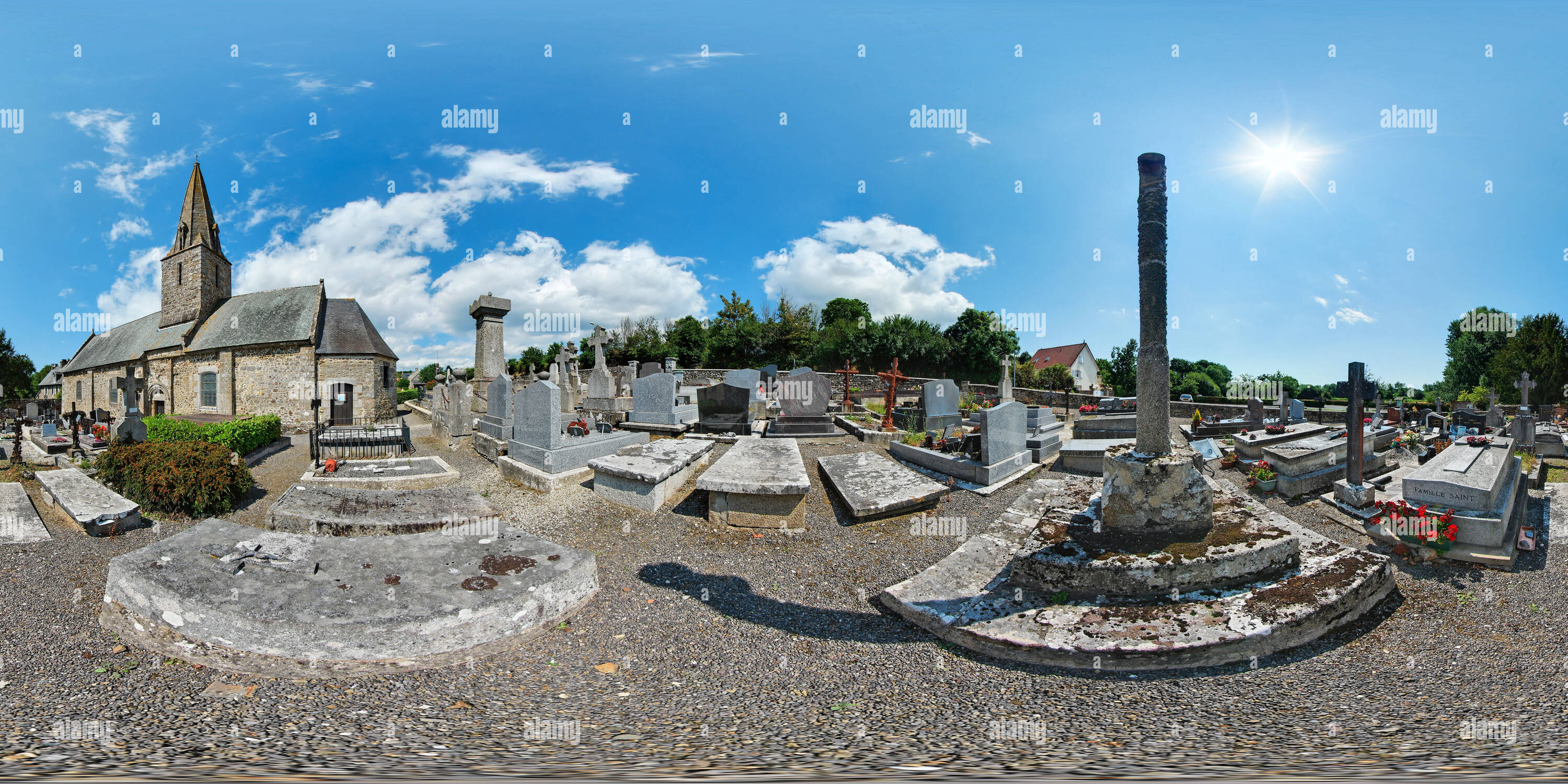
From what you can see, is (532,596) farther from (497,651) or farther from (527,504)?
(527,504)

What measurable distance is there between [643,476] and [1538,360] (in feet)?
136

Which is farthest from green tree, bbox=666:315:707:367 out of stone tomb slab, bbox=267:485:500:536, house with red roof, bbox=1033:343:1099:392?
stone tomb slab, bbox=267:485:500:536

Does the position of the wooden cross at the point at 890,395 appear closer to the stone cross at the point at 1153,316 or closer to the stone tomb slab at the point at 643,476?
the stone tomb slab at the point at 643,476

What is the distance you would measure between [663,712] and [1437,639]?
5.31 metres

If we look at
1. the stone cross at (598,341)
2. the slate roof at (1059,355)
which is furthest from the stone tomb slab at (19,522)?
the slate roof at (1059,355)

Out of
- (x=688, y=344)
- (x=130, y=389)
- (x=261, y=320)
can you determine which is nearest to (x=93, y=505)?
(x=130, y=389)

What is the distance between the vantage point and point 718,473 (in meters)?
7.50

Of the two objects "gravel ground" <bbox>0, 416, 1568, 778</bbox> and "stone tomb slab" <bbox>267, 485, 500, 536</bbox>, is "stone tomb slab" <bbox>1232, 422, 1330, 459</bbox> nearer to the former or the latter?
"gravel ground" <bbox>0, 416, 1568, 778</bbox>

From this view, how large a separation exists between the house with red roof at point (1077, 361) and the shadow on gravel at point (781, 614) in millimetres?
48467

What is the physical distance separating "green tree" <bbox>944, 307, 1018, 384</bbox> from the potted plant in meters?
27.6

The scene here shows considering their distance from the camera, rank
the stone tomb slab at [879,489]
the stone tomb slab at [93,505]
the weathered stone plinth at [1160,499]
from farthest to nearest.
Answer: the stone tomb slab at [879,489] → the stone tomb slab at [93,505] → the weathered stone plinth at [1160,499]

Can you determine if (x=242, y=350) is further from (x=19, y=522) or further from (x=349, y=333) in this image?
(x=19, y=522)

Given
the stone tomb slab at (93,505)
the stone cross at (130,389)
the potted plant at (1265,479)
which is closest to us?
the stone tomb slab at (93,505)

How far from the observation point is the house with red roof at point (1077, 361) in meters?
49.5
